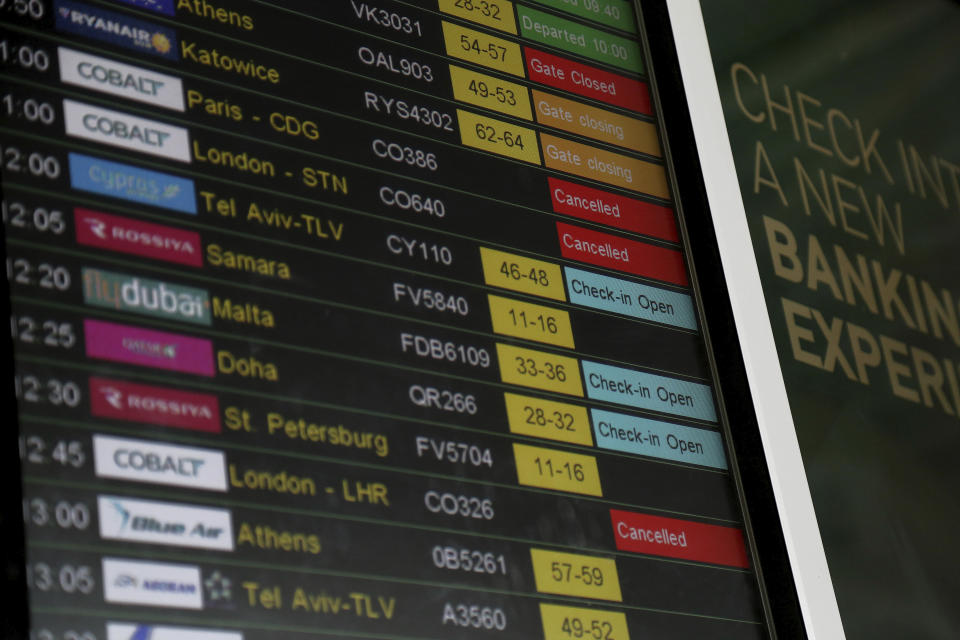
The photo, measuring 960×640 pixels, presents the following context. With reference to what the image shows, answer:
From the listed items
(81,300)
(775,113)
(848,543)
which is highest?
(775,113)

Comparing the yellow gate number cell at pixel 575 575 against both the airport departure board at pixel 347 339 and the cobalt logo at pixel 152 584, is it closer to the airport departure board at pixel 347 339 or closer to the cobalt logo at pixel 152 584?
the airport departure board at pixel 347 339

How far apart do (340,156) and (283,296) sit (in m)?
0.19

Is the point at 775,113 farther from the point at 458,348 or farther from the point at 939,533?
the point at 458,348

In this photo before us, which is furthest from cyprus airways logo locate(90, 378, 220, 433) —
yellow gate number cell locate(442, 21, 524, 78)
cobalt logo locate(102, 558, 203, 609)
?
yellow gate number cell locate(442, 21, 524, 78)

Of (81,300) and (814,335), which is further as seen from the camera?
(814,335)

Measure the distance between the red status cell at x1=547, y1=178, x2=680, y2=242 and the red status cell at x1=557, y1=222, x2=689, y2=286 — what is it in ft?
0.06

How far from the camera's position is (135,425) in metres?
1.25

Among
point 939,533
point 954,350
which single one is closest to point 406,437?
point 939,533

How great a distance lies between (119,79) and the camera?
4.54 ft

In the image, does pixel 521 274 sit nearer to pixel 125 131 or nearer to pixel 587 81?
pixel 587 81

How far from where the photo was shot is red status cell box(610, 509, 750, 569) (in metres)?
1.54

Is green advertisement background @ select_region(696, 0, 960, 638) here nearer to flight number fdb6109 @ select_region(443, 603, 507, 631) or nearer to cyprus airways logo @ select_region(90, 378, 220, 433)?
flight number fdb6109 @ select_region(443, 603, 507, 631)

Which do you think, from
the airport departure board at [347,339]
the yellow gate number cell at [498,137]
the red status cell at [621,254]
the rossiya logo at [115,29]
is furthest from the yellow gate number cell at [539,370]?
the rossiya logo at [115,29]

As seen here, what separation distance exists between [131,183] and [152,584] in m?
0.39
